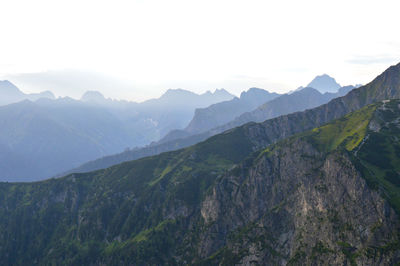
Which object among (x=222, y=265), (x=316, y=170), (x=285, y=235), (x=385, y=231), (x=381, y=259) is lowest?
(x=222, y=265)

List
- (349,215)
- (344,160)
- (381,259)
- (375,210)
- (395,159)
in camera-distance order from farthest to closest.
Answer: (395,159)
(344,160)
(349,215)
(375,210)
(381,259)

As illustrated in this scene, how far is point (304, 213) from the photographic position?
606 ft

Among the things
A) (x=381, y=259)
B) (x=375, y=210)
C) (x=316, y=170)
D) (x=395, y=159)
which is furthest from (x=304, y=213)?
(x=395, y=159)

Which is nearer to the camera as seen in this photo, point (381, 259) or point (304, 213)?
point (381, 259)

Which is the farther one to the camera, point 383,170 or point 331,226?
point 383,170

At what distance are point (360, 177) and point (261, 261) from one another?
266ft

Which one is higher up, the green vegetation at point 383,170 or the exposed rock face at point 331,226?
the green vegetation at point 383,170

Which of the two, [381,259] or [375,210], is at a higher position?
[375,210]

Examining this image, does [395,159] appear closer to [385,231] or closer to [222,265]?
[385,231]

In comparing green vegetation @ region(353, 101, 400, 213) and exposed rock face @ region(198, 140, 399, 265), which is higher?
green vegetation @ region(353, 101, 400, 213)

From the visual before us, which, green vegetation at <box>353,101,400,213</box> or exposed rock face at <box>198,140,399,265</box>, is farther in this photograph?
green vegetation at <box>353,101,400,213</box>

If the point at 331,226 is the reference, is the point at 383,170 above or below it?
above

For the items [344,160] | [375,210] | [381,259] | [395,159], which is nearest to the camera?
[381,259]

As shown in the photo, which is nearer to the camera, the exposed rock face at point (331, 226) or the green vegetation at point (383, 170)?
the exposed rock face at point (331, 226)
